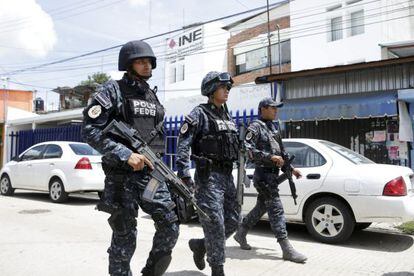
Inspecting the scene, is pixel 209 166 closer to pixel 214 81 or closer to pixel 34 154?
pixel 214 81

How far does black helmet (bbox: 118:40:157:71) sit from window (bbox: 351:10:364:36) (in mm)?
22616

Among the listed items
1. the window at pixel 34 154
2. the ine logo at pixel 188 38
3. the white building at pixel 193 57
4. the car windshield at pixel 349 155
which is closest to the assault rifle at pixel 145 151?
the car windshield at pixel 349 155

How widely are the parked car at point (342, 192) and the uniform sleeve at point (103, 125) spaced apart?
3761mm

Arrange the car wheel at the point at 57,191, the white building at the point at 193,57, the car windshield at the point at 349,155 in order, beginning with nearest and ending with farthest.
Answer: the car windshield at the point at 349,155
the car wheel at the point at 57,191
the white building at the point at 193,57

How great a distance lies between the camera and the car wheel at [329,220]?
593 centimetres

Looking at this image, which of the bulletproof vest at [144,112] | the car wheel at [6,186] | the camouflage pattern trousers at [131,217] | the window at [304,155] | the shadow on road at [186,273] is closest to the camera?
the camouflage pattern trousers at [131,217]

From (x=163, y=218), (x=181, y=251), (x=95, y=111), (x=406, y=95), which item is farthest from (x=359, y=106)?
A: (x=95, y=111)

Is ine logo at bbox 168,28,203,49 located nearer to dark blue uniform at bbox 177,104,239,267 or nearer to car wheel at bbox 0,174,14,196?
car wheel at bbox 0,174,14,196

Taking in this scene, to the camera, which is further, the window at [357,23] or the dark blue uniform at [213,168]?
the window at [357,23]

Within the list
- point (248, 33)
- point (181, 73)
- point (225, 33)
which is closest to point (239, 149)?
point (248, 33)

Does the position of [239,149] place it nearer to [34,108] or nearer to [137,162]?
[137,162]

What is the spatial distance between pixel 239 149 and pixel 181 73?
42526 millimetres

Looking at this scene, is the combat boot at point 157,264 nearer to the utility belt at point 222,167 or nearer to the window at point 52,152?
the utility belt at point 222,167

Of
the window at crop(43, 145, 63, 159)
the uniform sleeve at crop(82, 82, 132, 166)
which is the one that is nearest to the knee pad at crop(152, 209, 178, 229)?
the uniform sleeve at crop(82, 82, 132, 166)
